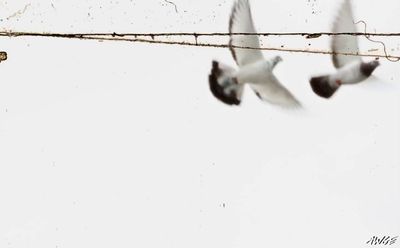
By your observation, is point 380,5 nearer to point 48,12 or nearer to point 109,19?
point 109,19

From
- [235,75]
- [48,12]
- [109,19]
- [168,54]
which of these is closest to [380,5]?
[235,75]

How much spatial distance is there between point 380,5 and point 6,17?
811mm

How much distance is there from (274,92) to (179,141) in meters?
0.24

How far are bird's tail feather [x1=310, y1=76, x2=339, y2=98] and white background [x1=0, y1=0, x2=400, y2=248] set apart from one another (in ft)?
0.05

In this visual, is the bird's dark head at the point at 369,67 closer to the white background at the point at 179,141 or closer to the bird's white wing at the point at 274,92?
the white background at the point at 179,141

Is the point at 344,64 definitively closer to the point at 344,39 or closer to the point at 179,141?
the point at 344,39

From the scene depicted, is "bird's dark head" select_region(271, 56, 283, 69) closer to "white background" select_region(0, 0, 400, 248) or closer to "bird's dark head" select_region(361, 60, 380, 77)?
"white background" select_region(0, 0, 400, 248)

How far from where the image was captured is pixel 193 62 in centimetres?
108

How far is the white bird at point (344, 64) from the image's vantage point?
1.10 meters

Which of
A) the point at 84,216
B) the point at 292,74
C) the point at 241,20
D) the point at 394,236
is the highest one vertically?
the point at 241,20

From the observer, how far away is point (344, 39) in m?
1.11
